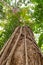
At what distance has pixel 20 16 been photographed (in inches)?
228

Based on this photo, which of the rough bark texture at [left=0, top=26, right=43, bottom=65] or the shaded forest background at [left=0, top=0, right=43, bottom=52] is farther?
the shaded forest background at [left=0, top=0, right=43, bottom=52]

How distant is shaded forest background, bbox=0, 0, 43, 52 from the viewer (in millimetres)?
4809

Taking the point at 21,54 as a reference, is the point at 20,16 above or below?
above

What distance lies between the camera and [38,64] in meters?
2.22

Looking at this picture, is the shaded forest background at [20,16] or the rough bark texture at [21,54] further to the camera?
the shaded forest background at [20,16]

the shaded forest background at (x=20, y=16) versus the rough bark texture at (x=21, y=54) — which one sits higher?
the shaded forest background at (x=20, y=16)

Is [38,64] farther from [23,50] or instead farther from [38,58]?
[23,50]

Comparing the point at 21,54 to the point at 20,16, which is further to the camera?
the point at 20,16

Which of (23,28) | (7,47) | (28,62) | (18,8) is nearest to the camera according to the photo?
(28,62)

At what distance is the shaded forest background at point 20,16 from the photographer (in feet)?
15.8

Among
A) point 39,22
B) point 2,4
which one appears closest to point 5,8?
point 2,4

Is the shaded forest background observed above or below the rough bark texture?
above

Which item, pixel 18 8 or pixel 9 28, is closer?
pixel 9 28

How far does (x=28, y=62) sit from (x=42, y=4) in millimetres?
2660
